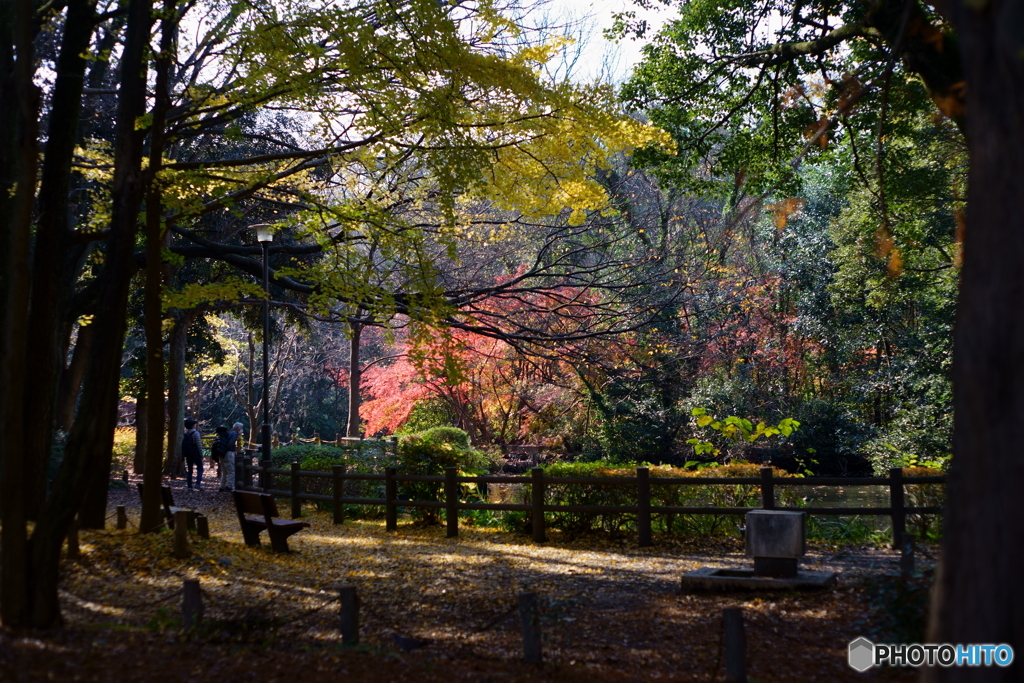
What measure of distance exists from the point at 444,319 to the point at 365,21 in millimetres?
4456

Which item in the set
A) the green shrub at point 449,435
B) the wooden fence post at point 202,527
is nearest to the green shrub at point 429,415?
the green shrub at point 449,435

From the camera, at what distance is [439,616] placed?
7.54 meters

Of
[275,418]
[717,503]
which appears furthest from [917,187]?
[275,418]

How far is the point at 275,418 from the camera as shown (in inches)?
1545

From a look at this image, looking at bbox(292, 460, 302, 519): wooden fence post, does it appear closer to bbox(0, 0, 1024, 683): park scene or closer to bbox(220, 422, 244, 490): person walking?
bbox(0, 0, 1024, 683): park scene

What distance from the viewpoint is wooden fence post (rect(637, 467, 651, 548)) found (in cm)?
1145

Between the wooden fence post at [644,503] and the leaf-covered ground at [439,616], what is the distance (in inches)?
7.9

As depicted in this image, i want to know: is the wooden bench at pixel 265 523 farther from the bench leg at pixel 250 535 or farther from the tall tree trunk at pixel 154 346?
the tall tree trunk at pixel 154 346

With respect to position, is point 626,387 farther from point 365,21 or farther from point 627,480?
point 365,21

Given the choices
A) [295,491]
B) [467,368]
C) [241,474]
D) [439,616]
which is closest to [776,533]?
[439,616]

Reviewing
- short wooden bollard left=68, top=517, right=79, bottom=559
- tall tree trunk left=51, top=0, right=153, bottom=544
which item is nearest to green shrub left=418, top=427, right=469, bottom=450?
short wooden bollard left=68, top=517, right=79, bottom=559

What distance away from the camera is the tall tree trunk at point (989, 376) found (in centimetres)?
281

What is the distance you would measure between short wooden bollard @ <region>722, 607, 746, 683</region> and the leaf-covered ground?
175mm

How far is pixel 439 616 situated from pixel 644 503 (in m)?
4.70
